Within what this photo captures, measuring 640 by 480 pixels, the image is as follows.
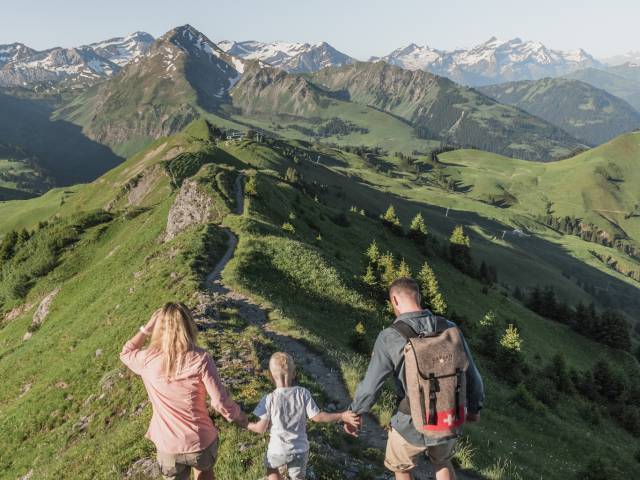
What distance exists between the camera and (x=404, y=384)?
7633 millimetres

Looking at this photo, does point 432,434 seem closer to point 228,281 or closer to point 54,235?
point 228,281

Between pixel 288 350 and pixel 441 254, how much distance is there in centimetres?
7240

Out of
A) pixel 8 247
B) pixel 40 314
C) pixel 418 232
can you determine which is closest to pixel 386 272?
pixel 40 314

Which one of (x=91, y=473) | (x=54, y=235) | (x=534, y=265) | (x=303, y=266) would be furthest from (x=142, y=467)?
(x=534, y=265)

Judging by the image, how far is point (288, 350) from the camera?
1978 centimetres

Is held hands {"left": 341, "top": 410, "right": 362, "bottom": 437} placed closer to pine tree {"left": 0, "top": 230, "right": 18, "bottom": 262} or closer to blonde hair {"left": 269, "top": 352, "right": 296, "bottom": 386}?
blonde hair {"left": 269, "top": 352, "right": 296, "bottom": 386}

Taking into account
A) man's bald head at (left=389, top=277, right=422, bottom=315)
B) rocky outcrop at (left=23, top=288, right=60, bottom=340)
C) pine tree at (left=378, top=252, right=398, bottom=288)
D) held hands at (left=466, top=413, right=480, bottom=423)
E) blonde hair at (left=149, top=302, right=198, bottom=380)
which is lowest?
rocky outcrop at (left=23, top=288, right=60, bottom=340)

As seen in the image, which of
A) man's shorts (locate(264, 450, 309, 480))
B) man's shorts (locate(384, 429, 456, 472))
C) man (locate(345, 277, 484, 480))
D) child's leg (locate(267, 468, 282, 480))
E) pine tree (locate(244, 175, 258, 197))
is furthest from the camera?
pine tree (locate(244, 175, 258, 197))

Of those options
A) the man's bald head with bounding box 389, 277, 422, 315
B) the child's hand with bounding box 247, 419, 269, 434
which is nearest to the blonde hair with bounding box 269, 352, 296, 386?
the child's hand with bounding box 247, 419, 269, 434

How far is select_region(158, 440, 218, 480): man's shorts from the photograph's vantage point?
26.6ft

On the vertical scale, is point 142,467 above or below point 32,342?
above

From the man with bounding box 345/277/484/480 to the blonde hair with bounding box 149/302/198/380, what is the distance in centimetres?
329

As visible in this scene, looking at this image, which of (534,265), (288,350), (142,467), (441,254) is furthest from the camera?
(534,265)

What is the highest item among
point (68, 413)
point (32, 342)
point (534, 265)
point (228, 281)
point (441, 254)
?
point (228, 281)
